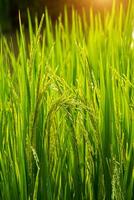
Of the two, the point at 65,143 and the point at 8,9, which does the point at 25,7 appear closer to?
the point at 8,9

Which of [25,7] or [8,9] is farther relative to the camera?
[8,9]

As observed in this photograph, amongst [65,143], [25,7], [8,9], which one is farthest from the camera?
[8,9]

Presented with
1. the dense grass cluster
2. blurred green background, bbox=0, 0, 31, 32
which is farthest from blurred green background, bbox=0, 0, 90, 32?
the dense grass cluster

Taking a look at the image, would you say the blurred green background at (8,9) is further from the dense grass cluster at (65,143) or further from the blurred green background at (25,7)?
the dense grass cluster at (65,143)

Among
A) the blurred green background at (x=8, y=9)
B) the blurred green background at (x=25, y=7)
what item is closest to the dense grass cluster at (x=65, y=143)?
the blurred green background at (x=25, y=7)

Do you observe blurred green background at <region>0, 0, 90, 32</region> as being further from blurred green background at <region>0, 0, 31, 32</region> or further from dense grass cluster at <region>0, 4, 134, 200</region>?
dense grass cluster at <region>0, 4, 134, 200</region>

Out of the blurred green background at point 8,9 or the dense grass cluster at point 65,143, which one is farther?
the blurred green background at point 8,9

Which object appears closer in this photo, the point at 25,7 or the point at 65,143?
the point at 65,143

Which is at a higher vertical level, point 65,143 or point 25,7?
point 25,7

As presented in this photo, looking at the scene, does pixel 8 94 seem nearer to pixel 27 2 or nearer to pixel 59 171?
pixel 59 171

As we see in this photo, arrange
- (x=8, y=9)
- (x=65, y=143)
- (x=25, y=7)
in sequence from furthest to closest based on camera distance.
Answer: (x=8, y=9) → (x=25, y=7) → (x=65, y=143)

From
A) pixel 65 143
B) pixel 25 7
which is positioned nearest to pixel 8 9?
pixel 25 7
